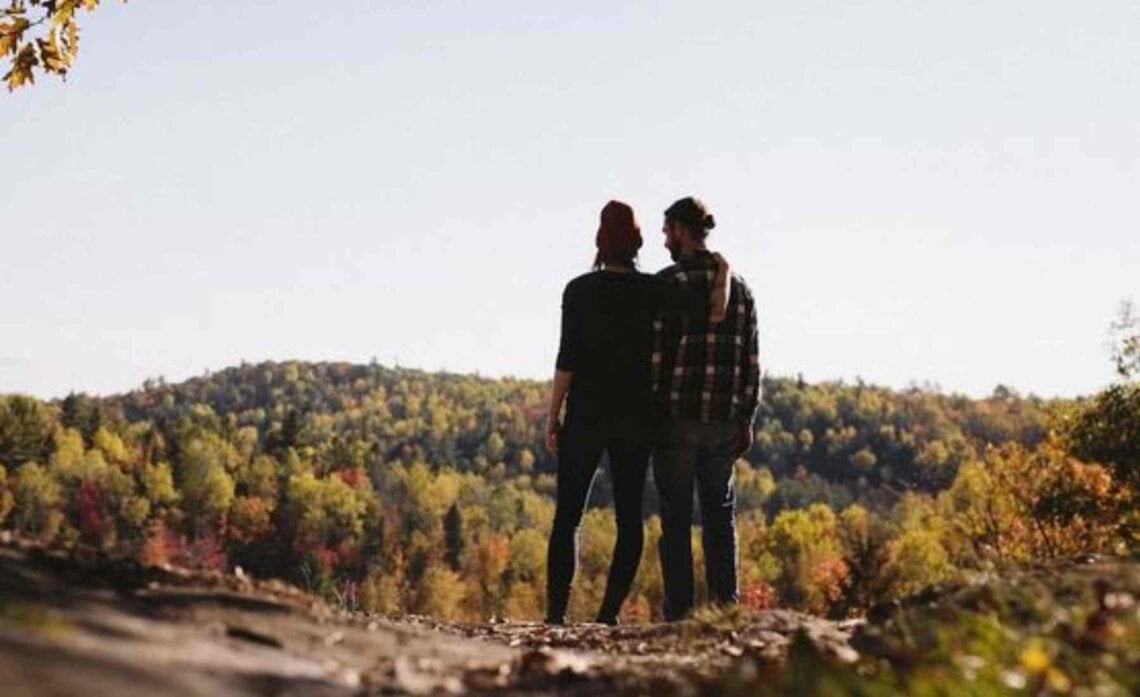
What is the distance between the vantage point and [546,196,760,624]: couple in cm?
795

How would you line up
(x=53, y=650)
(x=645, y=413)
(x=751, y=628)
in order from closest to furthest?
(x=53, y=650)
(x=751, y=628)
(x=645, y=413)

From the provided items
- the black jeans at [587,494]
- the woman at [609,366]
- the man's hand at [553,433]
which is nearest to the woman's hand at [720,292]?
the woman at [609,366]

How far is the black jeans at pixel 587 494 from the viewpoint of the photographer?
7902 mm

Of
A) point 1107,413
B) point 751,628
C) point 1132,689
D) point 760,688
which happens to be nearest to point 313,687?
point 760,688

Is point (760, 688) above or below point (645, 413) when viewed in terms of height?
below

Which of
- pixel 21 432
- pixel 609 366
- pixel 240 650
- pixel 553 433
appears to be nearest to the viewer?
pixel 240 650

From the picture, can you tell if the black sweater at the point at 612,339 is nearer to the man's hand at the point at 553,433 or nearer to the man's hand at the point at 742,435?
the man's hand at the point at 553,433

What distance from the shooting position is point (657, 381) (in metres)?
8.12

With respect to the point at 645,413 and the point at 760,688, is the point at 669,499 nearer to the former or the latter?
the point at 645,413

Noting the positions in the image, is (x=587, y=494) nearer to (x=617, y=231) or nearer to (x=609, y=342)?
(x=609, y=342)

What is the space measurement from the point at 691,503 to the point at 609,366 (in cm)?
97

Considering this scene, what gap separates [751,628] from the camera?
23.5 ft

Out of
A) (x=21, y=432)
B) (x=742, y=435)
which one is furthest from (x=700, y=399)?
(x=21, y=432)

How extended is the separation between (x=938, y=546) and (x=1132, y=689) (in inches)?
4056
